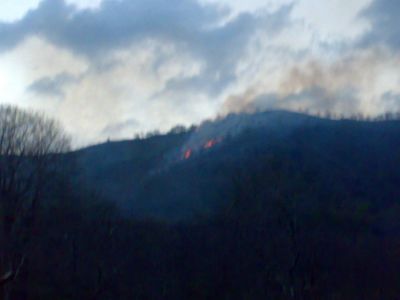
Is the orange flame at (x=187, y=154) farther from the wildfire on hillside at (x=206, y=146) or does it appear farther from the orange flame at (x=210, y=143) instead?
the orange flame at (x=210, y=143)

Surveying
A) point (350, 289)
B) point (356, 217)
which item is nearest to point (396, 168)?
point (356, 217)

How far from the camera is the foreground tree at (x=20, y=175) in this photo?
141 feet

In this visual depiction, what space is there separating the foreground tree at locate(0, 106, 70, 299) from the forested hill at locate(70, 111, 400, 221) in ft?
50.9

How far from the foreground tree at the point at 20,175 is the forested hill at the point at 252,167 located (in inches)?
610

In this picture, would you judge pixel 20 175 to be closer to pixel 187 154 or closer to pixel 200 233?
pixel 200 233

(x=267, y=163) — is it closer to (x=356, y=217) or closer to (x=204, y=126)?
(x=356, y=217)

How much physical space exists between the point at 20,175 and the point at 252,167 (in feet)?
81.4

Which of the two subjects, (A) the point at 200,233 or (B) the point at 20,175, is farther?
(A) the point at 200,233

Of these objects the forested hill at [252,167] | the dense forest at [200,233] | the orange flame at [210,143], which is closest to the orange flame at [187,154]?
the forested hill at [252,167]

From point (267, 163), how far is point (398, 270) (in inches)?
520

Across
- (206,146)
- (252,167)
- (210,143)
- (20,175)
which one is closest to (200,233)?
(252,167)

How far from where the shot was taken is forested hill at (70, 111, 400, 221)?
62988 millimetres

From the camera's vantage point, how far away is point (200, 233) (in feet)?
210

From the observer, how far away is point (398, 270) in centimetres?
5528
